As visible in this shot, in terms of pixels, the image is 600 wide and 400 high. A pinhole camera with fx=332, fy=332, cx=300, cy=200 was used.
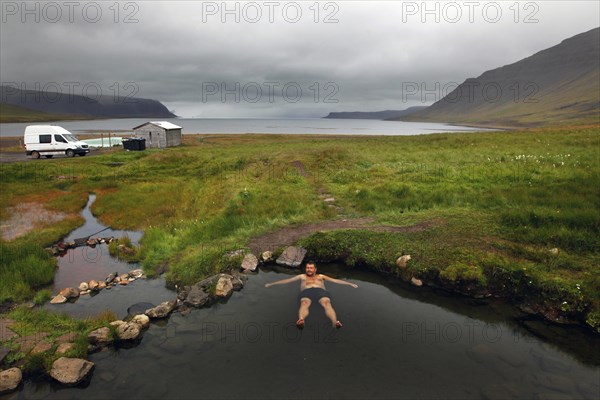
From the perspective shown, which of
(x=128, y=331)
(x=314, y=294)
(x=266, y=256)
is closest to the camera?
(x=128, y=331)

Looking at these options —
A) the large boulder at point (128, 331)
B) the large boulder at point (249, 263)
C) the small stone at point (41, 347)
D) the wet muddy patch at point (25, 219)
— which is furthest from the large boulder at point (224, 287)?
the wet muddy patch at point (25, 219)

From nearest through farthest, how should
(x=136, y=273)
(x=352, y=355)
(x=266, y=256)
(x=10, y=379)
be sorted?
1. (x=10, y=379)
2. (x=352, y=355)
3. (x=136, y=273)
4. (x=266, y=256)

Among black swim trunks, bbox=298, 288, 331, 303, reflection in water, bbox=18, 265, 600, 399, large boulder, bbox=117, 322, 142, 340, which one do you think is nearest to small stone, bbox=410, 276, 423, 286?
reflection in water, bbox=18, 265, 600, 399

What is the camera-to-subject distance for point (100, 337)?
1077 centimetres

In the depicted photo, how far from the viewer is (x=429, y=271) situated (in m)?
14.5

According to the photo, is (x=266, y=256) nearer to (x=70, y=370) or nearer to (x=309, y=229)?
(x=309, y=229)

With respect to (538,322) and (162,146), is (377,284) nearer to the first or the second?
(538,322)

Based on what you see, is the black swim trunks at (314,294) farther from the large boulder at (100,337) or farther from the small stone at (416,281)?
the large boulder at (100,337)

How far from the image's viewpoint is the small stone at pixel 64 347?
10.1 meters

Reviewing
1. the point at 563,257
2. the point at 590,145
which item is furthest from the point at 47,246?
the point at 590,145

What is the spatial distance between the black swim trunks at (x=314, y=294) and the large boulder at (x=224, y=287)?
120 inches

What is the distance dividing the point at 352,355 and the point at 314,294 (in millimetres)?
3382

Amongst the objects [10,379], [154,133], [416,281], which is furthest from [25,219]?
[154,133]

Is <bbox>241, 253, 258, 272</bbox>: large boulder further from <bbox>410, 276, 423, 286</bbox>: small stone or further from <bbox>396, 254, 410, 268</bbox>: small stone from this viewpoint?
<bbox>410, 276, 423, 286</bbox>: small stone
